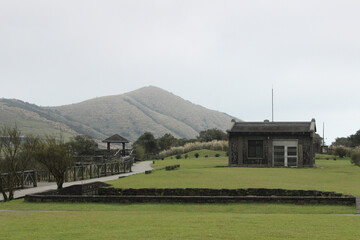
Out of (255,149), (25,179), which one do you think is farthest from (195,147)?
(25,179)

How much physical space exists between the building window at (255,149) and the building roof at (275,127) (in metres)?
1.11

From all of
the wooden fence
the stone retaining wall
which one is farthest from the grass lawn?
the wooden fence

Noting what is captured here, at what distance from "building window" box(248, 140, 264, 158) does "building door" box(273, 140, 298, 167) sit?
1.32 meters

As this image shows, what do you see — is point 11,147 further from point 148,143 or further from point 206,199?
point 148,143

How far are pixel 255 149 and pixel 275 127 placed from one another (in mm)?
2980

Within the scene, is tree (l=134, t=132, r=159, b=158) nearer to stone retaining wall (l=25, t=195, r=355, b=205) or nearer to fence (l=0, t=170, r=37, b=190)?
fence (l=0, t=170, r=37, b=190)

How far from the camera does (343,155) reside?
59844mm

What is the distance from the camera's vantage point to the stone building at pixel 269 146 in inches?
1574

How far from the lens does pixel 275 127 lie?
41219 millimetres

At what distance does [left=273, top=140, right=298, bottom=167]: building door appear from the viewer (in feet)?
132

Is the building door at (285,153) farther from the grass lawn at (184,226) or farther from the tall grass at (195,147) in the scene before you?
the grass lawn at (184,226)

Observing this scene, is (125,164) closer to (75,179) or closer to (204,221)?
(75,179)

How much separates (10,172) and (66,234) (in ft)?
39.8

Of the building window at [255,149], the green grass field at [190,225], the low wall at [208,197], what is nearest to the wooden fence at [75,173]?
the low wall at [208,197]
